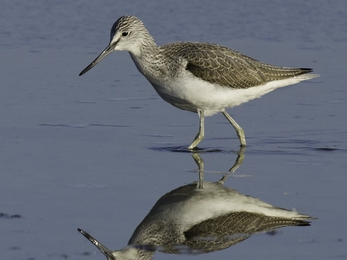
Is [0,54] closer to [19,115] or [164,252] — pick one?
[19,115]

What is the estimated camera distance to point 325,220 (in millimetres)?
7188

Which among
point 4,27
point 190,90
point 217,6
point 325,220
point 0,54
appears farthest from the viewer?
point 217,6

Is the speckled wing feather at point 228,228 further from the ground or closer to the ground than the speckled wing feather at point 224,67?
closer to the ground

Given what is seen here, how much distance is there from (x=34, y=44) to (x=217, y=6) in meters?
3.79

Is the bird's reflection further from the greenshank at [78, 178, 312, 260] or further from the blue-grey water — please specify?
the blue-grey water

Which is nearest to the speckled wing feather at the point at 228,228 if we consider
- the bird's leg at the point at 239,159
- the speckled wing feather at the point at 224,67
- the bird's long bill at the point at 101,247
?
the bird's long bill at the point at 101,247

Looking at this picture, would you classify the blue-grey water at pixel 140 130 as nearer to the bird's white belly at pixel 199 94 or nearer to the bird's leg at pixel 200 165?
the bird's leg at pixel 200 165

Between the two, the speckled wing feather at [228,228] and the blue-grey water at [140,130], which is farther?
the blue-grey water at [140,130]

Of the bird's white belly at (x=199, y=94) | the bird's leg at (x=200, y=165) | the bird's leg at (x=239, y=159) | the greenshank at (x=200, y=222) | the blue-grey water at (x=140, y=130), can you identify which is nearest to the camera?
the greenshank at (x=200, y=222)

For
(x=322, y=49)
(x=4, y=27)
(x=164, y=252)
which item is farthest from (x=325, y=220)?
(x=4, y=27)

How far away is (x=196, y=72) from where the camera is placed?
9.67m

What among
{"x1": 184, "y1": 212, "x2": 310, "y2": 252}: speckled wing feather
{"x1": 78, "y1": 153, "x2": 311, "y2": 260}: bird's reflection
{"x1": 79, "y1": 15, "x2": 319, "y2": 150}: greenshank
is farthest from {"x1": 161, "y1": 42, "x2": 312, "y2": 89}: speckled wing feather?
{"x1": 184, "y1": 212, "x2": 310, "y2": 252}: speckled wing feather

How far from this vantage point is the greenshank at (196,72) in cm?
964

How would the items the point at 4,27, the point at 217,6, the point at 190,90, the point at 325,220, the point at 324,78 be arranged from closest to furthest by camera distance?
1. the point at 325,220
2. the point at 190,90
3. the point at 324,78
4. the point at 4,27
5. the point at 217,6
